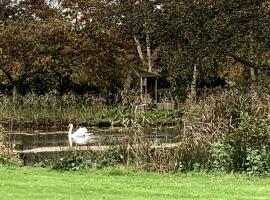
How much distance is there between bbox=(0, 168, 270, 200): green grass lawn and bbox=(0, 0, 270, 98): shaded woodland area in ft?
42.4

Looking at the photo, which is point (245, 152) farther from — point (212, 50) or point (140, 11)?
point (140, 11)

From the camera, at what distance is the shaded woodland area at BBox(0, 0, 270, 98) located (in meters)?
23.2

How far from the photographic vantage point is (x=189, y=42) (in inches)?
955

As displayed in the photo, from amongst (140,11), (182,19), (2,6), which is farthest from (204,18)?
(2,6)

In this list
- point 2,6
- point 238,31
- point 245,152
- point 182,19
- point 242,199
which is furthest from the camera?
point 2,6

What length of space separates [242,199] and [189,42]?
16.4m

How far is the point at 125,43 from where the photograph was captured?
3750 centimetres

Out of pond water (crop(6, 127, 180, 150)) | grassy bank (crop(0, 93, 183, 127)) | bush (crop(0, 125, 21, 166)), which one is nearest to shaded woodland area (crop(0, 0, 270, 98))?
grassy bank (crop(0, 93, 183, 127))

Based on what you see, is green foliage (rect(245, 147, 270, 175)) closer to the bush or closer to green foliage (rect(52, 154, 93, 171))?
green foliage (rect(52, 154, 93, 171))

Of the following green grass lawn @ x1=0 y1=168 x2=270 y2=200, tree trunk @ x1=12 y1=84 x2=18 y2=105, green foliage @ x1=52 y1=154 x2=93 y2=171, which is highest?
tree trunk @ x1=12 y1=84 x2=18 y2=105

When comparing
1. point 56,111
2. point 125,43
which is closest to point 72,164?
point 56,111

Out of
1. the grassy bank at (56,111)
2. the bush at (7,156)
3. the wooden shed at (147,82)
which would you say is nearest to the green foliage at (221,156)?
the bush at (7,156)

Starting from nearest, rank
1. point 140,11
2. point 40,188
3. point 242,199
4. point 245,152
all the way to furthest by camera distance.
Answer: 1. point 242,199
2. point 40,188
3. point 245,152
4. point 140,11

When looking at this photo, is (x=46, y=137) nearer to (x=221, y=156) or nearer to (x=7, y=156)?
(x=7, y=156)
